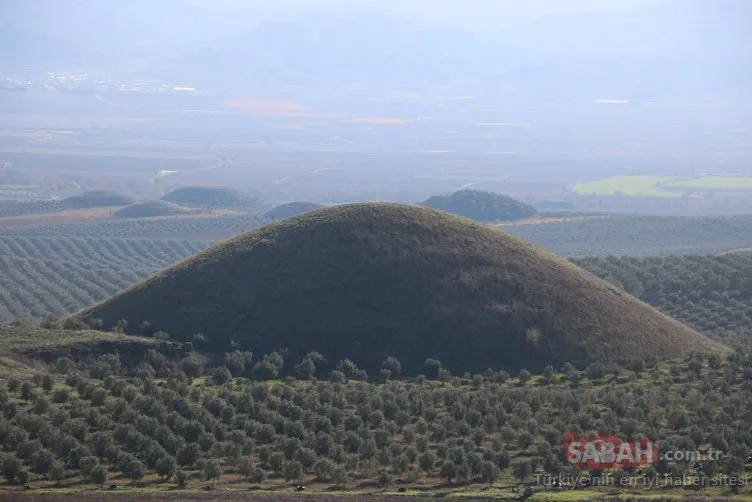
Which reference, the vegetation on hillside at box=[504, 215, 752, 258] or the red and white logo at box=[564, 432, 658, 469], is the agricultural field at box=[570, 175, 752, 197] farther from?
the red and white logo at box=[564, 432, 658, 469]

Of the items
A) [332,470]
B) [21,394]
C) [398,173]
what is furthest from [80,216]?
[332,470]

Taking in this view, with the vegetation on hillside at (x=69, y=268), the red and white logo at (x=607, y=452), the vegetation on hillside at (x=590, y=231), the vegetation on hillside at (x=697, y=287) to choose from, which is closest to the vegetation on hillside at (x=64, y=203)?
the vegetation on hillside at (x=590, y=231)

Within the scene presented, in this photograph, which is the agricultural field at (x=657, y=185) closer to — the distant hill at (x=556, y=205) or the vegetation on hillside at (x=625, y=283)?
the distant hill at (x=556, y=205)

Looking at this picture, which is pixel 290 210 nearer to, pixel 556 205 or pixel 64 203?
pixel 64 203

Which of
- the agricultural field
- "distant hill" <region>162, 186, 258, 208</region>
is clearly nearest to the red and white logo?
"distant hill" <region>162, 186, 258, 208</region>

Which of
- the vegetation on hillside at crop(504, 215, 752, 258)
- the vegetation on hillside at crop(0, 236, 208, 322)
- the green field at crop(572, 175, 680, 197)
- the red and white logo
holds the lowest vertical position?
the red and white logo

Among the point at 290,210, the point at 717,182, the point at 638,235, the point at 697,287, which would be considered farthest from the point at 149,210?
the point at 717,182
